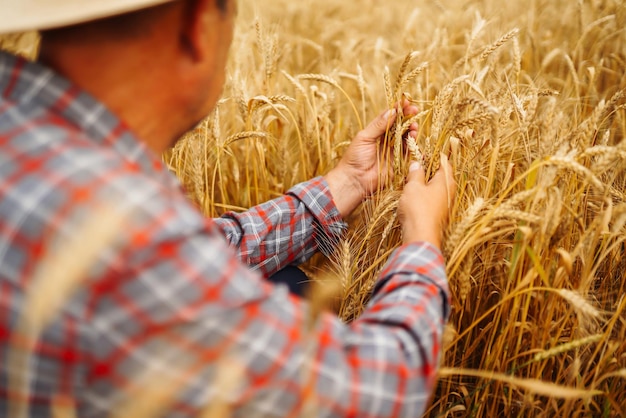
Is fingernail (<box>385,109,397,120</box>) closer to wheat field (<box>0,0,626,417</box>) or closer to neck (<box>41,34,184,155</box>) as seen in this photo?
wheat field (<box>0,0,626,417</box>)

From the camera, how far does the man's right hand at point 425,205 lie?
1062 millimetres

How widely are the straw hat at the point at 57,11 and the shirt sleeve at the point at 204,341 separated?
25 cm

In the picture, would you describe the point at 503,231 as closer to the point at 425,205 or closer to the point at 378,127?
the point at 425,205

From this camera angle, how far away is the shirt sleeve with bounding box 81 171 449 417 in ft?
2.15

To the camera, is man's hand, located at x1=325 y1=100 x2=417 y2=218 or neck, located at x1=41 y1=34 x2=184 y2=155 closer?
neck, located at x1=41 y1=34 x2=184 y2=155

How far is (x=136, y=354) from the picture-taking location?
665 millimetres

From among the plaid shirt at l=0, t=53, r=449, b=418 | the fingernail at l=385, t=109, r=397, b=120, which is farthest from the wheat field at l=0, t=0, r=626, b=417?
the plaid shirt at l=0, t=53, r=449, b=418

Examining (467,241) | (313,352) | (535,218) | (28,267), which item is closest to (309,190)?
(467,241)

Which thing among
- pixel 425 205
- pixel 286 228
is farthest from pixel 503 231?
pixel 286 228

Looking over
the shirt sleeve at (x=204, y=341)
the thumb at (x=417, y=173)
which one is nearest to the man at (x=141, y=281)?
the shirt sleeve at (x=204, y=341)

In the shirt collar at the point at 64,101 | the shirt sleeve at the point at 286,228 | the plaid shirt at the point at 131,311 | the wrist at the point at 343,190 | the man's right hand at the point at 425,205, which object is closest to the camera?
the plaid shirt at the point at 131,311

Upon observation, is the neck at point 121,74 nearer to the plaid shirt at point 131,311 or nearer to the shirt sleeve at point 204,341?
the plaid shirt at point 131,311

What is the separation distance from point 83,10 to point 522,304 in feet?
3.69

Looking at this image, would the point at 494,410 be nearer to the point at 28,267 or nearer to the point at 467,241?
the point at 467,241
